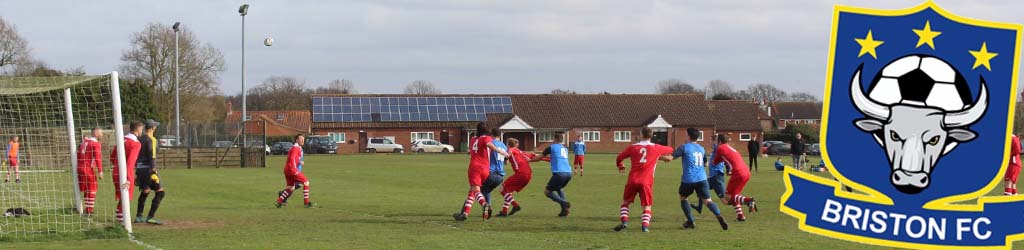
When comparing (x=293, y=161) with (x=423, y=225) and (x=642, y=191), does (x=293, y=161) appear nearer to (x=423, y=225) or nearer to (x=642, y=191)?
(x=423, y=225)

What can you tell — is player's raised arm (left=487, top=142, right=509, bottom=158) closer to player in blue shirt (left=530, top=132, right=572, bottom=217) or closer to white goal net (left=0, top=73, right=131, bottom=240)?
player in blue shirt (left=530, top=132, right=572, bottom=217)

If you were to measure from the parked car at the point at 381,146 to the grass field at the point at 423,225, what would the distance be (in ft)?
168

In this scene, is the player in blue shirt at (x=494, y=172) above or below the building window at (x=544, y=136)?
above

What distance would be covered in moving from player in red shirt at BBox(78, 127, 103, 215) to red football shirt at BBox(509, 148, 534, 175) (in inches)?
273

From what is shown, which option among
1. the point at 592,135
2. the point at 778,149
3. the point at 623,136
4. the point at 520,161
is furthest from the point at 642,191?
the point at 623,136

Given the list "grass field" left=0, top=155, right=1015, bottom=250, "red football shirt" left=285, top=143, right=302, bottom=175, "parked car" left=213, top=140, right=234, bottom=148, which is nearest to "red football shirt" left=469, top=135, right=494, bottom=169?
"grass field" left=0, top=155, right=1015, bottom=250

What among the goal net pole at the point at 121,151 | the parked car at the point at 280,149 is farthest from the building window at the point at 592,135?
the goal net pole at the point at 121,151

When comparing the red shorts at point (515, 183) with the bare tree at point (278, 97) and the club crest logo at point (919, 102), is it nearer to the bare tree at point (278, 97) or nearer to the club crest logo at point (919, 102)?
the club crest logo at point (919, 102)

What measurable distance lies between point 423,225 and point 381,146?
62.8 meters

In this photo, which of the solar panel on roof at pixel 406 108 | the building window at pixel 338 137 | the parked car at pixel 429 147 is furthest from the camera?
Answer: the solar panel on roof at pixel 406 108

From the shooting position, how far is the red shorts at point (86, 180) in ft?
57.2

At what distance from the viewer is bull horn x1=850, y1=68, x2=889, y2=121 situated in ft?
19.8

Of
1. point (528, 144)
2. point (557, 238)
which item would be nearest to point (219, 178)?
point (557, 238)

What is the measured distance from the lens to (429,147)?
77.3 meters
